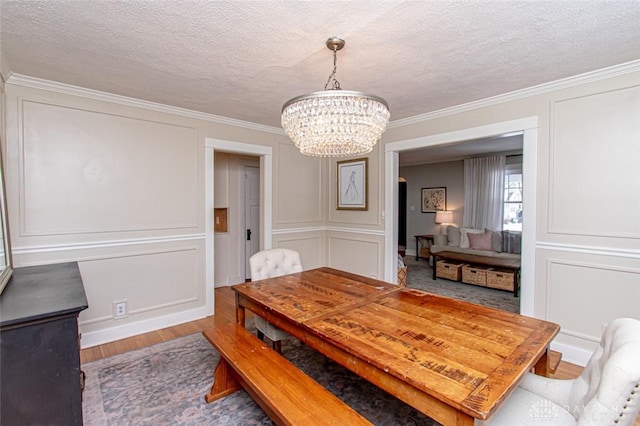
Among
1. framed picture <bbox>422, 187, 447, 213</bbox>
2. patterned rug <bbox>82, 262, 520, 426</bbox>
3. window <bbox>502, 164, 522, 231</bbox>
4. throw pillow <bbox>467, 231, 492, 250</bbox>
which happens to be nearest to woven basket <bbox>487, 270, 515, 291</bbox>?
throw pillow <bbox>467, 231, 492, 250</bbox>

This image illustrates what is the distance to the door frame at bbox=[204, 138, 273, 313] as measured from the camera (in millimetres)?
3488

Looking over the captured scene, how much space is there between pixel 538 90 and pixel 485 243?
129 inches

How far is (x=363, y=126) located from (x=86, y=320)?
2.99m

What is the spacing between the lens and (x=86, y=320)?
275 cm

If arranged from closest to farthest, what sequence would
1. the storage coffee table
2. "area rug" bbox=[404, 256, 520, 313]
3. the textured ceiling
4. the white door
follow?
the textured ceiling
"area rug" bbox=[404, 256, 520, 313]
the storage coffee table
the white door

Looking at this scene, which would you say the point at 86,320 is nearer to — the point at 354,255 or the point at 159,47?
the point at 159,47

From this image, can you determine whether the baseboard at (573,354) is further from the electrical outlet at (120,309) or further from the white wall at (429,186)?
the white wall at (429,186)

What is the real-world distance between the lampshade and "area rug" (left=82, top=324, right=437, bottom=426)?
498cm

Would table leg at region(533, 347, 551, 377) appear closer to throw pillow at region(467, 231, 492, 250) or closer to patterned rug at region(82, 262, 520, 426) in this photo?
patterned rug at region(82, 262, 520, 426)

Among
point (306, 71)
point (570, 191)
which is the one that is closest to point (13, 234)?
point (306, 71)

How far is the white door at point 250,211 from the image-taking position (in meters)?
4.89

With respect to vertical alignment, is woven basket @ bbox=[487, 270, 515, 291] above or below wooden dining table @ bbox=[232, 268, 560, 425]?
below

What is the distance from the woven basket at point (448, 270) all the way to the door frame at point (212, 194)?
3071 mm

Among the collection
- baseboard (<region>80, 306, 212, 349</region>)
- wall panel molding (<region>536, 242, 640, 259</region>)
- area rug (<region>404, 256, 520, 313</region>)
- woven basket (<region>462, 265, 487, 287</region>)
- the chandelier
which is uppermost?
the chandelier
